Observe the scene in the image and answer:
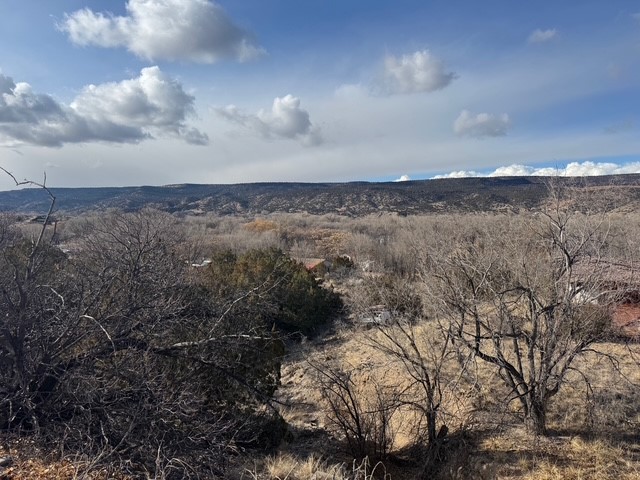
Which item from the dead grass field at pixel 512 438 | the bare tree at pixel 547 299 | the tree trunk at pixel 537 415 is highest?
the bare tree at pixel 547 299

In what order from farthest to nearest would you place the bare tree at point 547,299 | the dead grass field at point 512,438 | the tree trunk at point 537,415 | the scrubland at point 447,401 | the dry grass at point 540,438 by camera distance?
the tree trunk at point 537,415
the bare tree at point 547,299
the dry grass at point 540,438
the dead grass field at point 512,438
the scrubland at point 447,401

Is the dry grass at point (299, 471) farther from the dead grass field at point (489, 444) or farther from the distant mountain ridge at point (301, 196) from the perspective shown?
the distant mountain ridge at point (301, 196)

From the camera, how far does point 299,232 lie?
68000 mm

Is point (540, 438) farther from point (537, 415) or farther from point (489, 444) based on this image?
point (489, 444)

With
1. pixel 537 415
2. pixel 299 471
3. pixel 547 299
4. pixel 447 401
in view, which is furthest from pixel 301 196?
pixel 299 471

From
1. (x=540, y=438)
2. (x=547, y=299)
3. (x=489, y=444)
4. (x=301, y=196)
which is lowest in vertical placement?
(x=489, y=444)

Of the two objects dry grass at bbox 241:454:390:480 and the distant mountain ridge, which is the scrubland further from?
the distant mountain ridge

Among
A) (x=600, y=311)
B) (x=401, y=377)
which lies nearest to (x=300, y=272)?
(x=401, y=377)

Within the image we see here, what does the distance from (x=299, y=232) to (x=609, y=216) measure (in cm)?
6070

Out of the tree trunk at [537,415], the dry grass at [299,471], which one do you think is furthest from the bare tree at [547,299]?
the dry grass at [299,471]

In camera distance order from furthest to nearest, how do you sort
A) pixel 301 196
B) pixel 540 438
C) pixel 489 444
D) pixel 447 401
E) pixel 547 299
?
1. pixel 301 196
2. pixel 447 401
3. pixel 547 299
4. pixel 489 444
5. pixel 540 438

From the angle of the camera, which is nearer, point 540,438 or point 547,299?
point 540,438

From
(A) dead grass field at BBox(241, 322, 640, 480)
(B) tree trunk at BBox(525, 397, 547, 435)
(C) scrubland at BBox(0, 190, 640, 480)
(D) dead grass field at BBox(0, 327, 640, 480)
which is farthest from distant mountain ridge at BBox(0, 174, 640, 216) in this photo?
(B) tree trunk at BBox(525, 397, 547, 435)

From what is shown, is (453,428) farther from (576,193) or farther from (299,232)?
(299,232)
